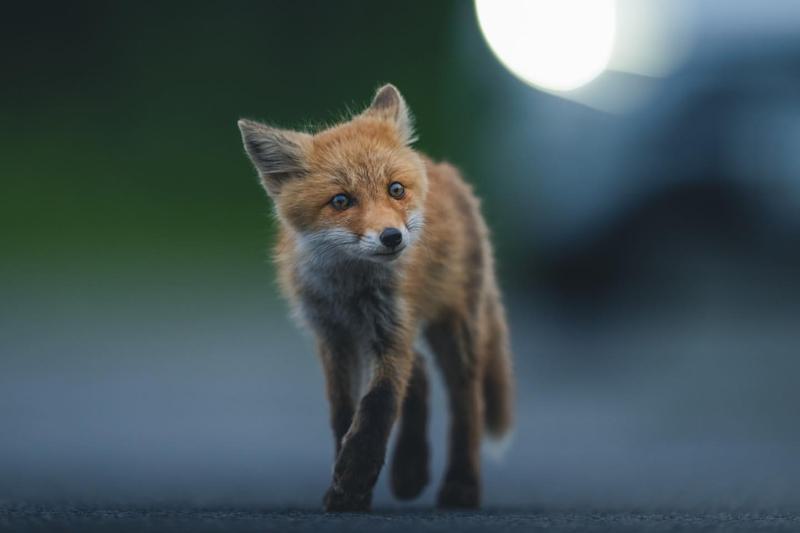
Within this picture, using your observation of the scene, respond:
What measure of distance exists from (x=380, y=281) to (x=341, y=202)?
0.44 meters

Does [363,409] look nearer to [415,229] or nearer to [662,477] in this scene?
[415,229]

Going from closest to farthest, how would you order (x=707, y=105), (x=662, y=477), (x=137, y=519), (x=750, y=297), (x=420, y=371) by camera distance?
(x=137, y=519)
(x=420, y=371)
(x=662, y=477)
(x=707, y=105)
(x=750, y=297)

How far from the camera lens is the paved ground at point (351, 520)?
132 inches

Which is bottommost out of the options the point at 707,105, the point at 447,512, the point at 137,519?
the point at 137,519

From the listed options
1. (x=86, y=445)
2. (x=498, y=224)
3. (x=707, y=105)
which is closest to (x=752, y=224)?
(x=707, y=105)

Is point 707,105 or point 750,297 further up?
point 707,105

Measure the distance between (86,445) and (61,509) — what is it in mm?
3558

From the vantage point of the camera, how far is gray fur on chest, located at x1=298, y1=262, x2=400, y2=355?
4414mm

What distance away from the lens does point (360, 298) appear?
4453 mm

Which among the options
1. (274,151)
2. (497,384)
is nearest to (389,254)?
(274,151)

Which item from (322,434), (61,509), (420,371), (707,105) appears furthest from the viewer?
(707,105)

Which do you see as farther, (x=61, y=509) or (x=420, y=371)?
(x=420, y=371)

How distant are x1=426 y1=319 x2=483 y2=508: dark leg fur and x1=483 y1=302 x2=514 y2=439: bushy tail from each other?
61 centimetres

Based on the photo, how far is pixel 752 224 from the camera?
38.8 ft
